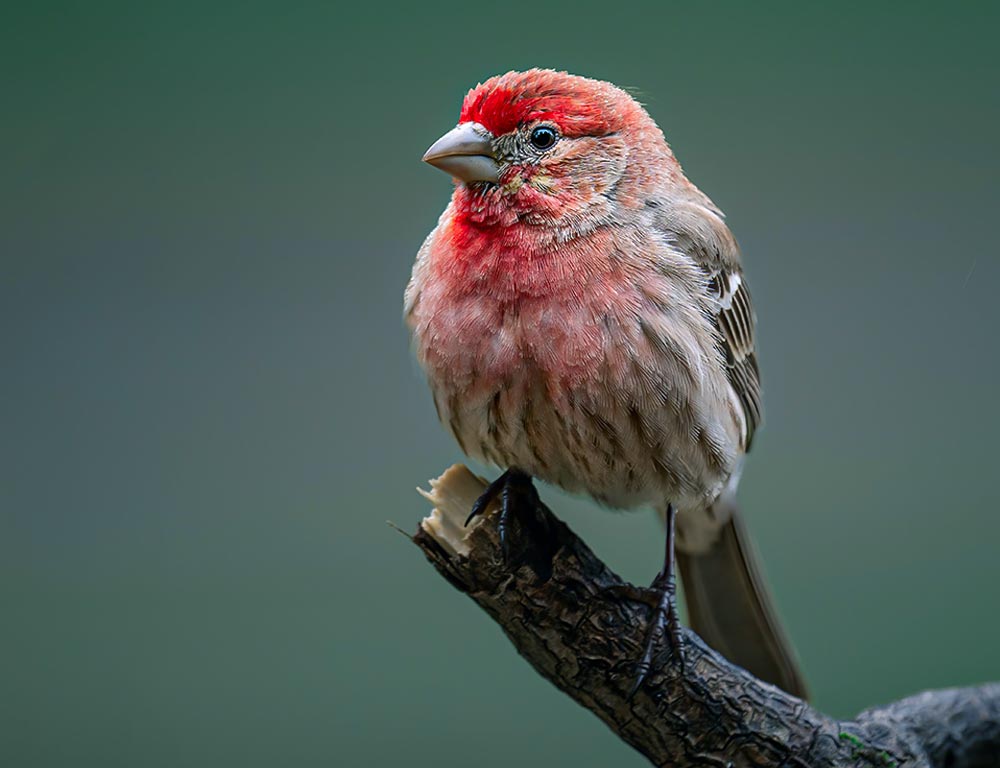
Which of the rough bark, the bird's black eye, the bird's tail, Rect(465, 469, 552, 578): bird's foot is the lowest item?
the rough bark

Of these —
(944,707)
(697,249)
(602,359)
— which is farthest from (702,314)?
(944,707)

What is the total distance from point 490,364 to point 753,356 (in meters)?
0.99

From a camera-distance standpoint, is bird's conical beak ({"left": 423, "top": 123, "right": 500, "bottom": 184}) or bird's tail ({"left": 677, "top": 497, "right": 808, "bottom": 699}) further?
bird's tail ({"left": 677, "top": 497, "right": 808, "bottom": 699})

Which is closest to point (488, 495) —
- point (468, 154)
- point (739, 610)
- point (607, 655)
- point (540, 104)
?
point (607, 655)

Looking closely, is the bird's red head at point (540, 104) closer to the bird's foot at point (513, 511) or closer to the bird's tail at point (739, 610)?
the bird's foot at point (513, 511)

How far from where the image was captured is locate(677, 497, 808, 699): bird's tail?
3.40m

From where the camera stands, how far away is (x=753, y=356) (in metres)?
3.21

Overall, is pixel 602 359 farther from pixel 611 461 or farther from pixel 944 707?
pixel 944 707

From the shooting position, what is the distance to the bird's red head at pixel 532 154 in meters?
2.63

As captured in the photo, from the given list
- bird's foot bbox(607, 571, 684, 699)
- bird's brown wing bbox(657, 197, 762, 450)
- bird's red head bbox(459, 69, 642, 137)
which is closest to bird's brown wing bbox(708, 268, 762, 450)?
bird's brown wing bbox(657, 197, 762, 450)

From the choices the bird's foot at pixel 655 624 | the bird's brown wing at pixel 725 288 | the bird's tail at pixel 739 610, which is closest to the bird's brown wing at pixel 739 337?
the bird's brown wing at pixel 725 288

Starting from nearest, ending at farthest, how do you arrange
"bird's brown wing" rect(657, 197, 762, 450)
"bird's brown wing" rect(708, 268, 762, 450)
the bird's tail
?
1. "bird's brown wing" rect(657, 197, 762, 450)
2. "bird's brown wing" rect(708, 268, 762, 450)
3. the bird's tail

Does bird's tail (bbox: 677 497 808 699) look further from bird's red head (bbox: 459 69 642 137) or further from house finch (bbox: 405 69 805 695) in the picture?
bird's red head (bbox: 459 69 642 137)

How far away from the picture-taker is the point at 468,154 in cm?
261
